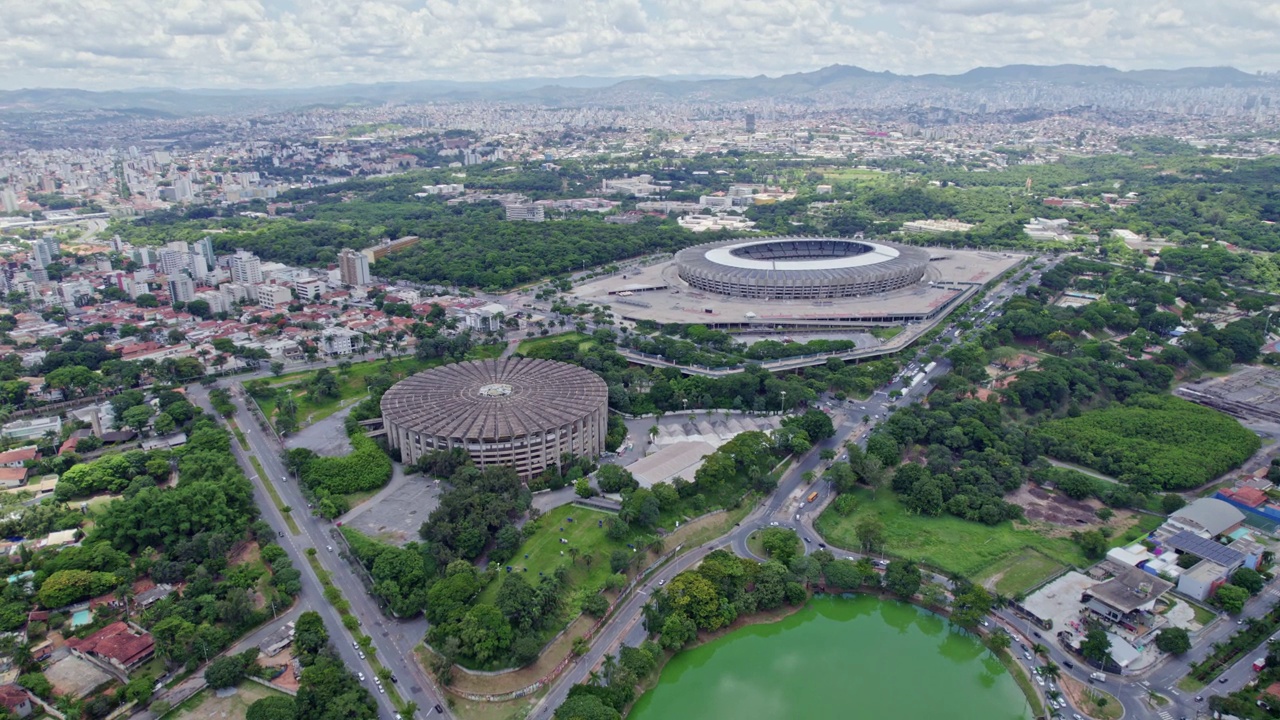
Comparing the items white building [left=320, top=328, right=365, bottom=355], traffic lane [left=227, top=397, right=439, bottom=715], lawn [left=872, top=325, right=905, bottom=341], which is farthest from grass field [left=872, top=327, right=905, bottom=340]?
traffic lane [left=227, top=397, right=439, bottom=715]

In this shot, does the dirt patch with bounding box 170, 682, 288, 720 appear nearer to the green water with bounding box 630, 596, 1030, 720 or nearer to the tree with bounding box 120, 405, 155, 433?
the green water with bounding box 630, 596, 1030, 720

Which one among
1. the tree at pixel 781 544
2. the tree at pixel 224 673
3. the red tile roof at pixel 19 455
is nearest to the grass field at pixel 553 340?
the tree at pixel 781 544

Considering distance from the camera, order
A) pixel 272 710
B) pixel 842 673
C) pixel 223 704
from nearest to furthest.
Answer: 1. pixel 272 710
2. pixel 223 704
3. pixel 842 673

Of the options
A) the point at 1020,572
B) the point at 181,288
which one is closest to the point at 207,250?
the point at 181,288

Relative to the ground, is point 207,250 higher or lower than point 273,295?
higher

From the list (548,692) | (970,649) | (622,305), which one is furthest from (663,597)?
(622,305)

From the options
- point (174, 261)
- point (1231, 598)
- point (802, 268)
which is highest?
point (802, 268)

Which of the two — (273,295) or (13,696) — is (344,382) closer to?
(273,295)

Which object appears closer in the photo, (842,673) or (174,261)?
(842,673)
